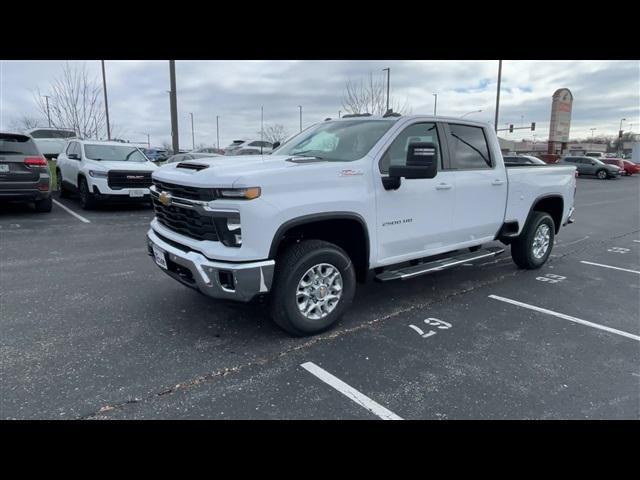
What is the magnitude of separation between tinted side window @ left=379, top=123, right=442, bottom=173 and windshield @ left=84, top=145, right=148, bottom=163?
9.23 m

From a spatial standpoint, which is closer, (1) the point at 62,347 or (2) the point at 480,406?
(2) the point at 480,406

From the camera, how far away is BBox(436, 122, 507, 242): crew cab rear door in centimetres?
496

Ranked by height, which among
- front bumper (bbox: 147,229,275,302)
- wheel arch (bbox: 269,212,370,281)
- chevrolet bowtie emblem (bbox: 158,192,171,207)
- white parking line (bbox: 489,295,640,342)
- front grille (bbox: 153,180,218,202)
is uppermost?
front grille (bbox: 153,180,218,202)

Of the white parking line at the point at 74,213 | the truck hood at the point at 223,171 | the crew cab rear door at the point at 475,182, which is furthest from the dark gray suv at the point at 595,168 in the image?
the truck hood at the point at 223,171

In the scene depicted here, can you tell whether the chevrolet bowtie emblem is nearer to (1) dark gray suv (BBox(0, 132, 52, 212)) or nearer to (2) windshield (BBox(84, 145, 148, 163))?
(1) dark gray suv (BBox(0, 132, 52, 212))

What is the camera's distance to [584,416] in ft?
9.44

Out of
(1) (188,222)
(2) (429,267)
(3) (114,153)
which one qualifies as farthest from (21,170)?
(2) (429,267)

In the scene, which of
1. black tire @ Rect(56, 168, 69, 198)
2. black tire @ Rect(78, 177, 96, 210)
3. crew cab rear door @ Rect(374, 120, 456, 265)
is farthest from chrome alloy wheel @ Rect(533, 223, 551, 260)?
black tire @ Rect(56, 168, 69, 198)

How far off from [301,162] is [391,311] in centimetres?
190

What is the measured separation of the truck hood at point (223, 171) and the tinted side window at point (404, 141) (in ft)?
2.08

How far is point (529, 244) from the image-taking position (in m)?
6.25
